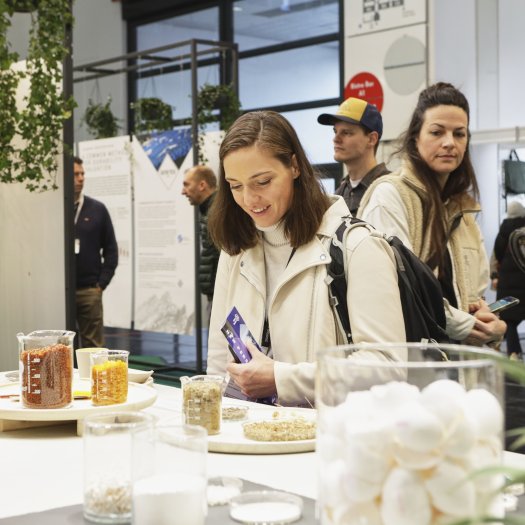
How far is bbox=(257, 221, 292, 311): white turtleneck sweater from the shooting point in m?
2.57

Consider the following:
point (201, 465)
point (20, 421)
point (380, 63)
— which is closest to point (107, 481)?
point (201, 465)

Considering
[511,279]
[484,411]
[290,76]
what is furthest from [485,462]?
[290,76]

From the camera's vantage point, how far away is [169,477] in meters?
1.20

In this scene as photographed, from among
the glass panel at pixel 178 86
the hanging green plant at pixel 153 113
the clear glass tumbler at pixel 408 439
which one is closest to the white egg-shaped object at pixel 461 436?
the clear glass tumbler at pixel 408 439

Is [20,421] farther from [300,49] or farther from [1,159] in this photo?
[300,49]

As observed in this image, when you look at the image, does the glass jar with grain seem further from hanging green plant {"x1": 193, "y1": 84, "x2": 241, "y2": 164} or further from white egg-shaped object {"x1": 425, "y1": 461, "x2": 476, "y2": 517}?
hanging green plant {"x1": 193, "y1": 84, "x2": 241, "y2": 164}

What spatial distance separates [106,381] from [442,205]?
176 centimetres

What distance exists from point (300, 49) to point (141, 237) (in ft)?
15.3

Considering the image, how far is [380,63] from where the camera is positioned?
8055 millimetres

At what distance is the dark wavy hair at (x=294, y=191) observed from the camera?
249 centimetres

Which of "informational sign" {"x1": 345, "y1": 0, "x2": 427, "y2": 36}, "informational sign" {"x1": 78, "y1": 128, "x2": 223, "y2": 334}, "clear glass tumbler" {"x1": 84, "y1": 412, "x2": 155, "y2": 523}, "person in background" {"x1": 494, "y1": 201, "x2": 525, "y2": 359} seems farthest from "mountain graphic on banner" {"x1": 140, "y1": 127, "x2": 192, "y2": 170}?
"clear glass tumbler" {"x1": 84, "y1": 412, "x2": 155, "y2": 523}

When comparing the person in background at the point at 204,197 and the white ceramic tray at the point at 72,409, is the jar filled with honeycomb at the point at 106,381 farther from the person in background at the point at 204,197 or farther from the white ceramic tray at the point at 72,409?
the person in background at the point at 204,197

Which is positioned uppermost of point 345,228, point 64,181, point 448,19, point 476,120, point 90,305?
point 448,19

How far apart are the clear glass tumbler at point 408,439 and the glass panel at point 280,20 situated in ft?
34.1
